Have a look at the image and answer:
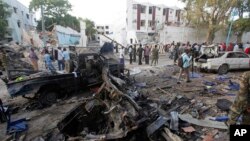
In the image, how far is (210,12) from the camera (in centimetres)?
2348

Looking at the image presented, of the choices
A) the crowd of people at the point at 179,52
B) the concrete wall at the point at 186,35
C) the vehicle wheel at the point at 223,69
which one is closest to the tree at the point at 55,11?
the concrete wall at the point at 186,35

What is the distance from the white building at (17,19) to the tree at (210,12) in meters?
27.4

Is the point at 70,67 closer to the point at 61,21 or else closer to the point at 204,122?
the point at 204,122

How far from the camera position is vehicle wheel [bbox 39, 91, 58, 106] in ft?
25.2

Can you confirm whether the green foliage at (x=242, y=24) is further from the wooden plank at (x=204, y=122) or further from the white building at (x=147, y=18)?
the wooden plank at (x=204, y=122)

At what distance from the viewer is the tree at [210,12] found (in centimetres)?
2196

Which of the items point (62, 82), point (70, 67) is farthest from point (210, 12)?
point (62, 82)

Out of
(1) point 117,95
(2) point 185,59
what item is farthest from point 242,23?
(1) point 117,95

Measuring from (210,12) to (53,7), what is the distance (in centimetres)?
3403

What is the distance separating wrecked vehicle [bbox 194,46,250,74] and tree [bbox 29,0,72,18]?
3893cm

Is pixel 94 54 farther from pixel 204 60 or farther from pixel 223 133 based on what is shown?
pixel 204 60

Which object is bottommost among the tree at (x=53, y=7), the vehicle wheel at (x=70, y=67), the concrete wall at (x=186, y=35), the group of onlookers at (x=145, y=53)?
the vehicle wheel at (x=70, y=67)

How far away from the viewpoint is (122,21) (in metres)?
34.7

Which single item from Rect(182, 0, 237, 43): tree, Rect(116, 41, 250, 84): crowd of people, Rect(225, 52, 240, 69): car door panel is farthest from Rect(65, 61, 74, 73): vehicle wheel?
Rect(182, 0, 237, 43): tree
